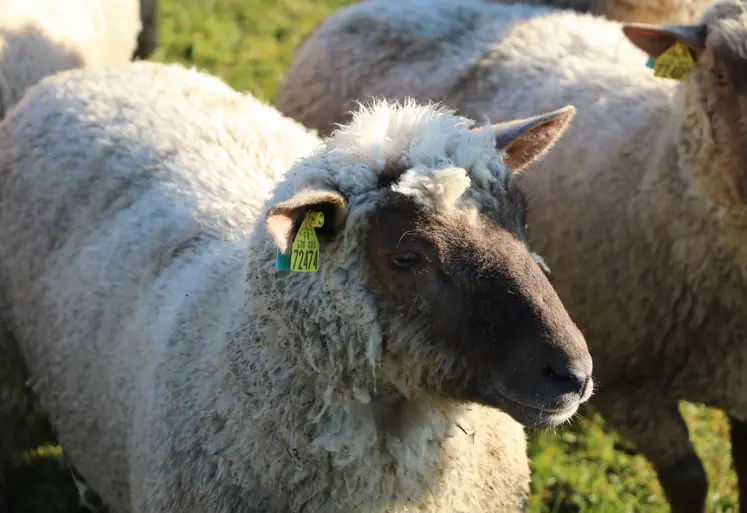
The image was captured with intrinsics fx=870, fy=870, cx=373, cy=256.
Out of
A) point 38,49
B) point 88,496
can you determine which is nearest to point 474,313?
point 88,496

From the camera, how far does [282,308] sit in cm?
205

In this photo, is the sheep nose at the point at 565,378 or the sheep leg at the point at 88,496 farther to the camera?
the sheep leg at the point at 88,496

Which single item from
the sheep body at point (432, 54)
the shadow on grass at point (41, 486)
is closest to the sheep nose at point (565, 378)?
the sheep body at point (432, 54)

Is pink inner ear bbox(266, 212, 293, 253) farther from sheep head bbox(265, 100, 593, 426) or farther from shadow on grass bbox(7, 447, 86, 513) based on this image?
shadow on grass bbox(7, 447, 86, 513)

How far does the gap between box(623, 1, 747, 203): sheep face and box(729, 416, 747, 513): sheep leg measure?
101cm

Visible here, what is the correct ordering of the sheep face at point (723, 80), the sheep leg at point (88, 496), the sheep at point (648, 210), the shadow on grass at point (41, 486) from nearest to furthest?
the sheep face at point (723, 80), the sheep at point (648, 210), the sheep leg at point (88, 496), the shadow on grass at point (41, 486)

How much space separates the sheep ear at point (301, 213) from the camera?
1795 mm

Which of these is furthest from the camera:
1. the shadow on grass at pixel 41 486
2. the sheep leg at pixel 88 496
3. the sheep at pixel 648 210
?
the shadow on grass at pixel 41 486

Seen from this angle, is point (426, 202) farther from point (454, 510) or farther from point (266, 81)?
point (266, 81)

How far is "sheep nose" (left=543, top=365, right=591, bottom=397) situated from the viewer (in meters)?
1.76

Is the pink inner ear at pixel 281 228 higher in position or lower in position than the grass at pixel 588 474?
higher

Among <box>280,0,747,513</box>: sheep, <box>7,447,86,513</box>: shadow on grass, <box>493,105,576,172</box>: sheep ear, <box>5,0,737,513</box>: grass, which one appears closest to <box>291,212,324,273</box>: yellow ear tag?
<box>493,105,576,172</box>: sheep ear

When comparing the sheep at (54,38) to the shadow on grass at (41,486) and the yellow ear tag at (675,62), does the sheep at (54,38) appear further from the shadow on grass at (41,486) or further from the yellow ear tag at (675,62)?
the yellow ear tag at (675,62)

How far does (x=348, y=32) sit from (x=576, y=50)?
114cm
